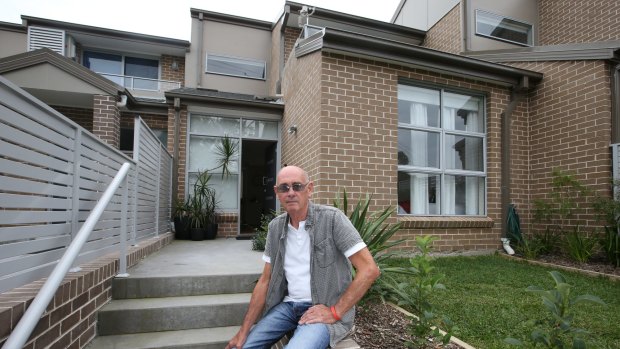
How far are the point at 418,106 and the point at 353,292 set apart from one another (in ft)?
16.5

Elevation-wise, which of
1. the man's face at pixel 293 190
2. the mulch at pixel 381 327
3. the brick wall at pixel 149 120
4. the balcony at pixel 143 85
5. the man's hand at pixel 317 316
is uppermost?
the balcony at pixel 143 85

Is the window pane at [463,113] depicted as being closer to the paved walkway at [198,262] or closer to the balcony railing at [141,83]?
the paved walkway at [198,262]

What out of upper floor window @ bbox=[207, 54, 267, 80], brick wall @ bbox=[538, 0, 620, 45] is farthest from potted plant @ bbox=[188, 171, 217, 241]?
brick wall @ bbox=[538, 0, 620, 45]

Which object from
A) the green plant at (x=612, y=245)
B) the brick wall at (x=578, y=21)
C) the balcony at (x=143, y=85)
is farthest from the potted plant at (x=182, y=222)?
the brick wall at (x=578, y=21)

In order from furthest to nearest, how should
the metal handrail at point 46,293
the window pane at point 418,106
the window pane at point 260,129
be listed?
the window pane at point 260,129 < the window pane at point 418,106 < the metal handrail at point 46,293

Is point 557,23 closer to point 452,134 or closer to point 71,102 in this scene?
point 452,134

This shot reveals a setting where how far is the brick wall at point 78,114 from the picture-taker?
333 inches

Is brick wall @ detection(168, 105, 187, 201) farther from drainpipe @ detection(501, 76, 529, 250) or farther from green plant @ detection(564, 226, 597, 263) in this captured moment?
green plant @ detection(564, 226, 597, 263)

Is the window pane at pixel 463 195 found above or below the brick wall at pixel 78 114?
below

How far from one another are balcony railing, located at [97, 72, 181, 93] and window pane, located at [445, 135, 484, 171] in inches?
393

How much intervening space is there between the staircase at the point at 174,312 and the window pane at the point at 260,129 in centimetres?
527

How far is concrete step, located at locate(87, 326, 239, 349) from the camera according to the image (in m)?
2.58

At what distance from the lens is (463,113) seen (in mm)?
6617

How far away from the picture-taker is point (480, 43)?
8.87 meters
